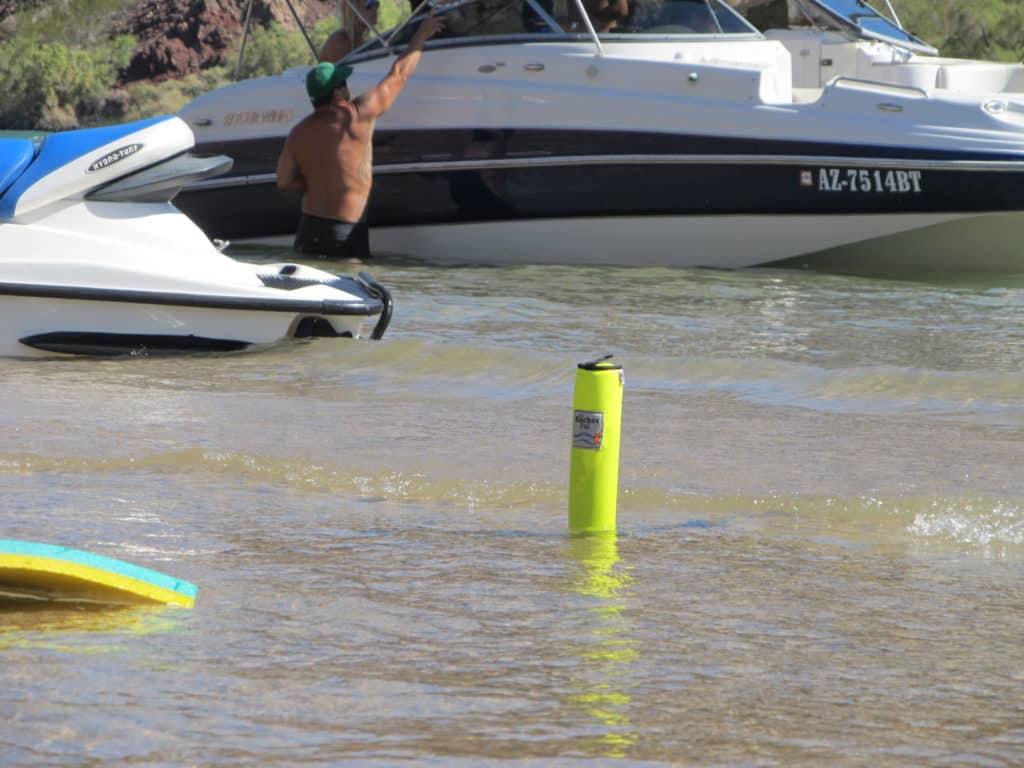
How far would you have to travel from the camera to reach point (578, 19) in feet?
38.1

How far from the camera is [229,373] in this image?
Result: 24.8ft

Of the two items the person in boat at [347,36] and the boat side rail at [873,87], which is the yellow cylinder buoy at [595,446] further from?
the person in boat at [347,36]

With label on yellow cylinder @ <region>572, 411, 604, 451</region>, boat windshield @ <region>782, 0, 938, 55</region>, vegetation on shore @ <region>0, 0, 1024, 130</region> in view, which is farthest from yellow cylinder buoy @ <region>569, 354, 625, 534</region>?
vegetation on shore @ <region>0, 0, 1024, 130</region>

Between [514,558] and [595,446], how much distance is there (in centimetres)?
40

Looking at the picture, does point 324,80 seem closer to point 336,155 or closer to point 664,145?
point 336,155

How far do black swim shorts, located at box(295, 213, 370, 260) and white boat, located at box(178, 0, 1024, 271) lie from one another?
65 centimetres

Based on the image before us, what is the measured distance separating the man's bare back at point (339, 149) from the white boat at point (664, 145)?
491 mm

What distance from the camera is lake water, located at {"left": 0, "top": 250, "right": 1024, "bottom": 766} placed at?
304cm

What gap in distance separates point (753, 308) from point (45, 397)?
4.64 meters

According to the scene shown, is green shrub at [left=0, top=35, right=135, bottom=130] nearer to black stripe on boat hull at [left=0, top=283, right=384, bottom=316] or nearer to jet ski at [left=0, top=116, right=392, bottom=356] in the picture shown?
jet ski at [left=0, top=116, right=392, bottom=356]

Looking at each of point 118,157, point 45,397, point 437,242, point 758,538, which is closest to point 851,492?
point 758,538

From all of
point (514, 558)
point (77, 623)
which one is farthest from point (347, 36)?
point (77, 623)

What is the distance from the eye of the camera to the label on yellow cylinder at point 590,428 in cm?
450

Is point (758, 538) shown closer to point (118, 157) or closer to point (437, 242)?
point (118, 157)
